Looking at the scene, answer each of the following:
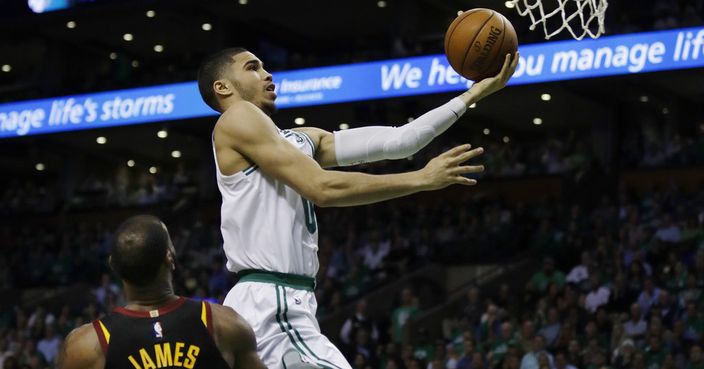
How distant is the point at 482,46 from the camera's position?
17.1 feet

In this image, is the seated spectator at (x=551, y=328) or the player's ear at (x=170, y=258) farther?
the seated spectator at (x=551, y=328)

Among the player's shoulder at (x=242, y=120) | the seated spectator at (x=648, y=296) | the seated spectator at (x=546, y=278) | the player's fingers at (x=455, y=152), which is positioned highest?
the player's shoulder at (x=242, y=120)

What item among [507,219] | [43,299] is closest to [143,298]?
[507,219]

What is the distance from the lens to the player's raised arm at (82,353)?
377 cm

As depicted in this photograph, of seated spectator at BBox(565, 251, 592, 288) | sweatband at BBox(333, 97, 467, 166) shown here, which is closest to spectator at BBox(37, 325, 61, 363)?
seated spectator at BBox(565, 251, 592, 288)

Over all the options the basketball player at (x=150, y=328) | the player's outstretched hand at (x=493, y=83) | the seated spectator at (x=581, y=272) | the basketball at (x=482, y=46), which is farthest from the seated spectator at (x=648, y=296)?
the basketball player at (x=150, y=328)

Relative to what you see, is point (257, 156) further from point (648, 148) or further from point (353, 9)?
point (353, 9)

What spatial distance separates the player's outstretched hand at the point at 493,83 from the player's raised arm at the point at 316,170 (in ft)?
1.63

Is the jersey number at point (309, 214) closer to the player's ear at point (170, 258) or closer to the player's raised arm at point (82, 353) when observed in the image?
the player's ear at point (170, 258)

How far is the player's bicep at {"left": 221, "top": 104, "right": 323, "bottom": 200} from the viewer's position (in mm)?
4598

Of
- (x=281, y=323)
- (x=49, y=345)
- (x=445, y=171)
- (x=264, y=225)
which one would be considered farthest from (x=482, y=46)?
(x=49, y=345)

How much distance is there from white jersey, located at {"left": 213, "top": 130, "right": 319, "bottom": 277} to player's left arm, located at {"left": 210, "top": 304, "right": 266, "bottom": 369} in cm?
81

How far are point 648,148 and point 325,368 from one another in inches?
629

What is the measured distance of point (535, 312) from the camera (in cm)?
1425
